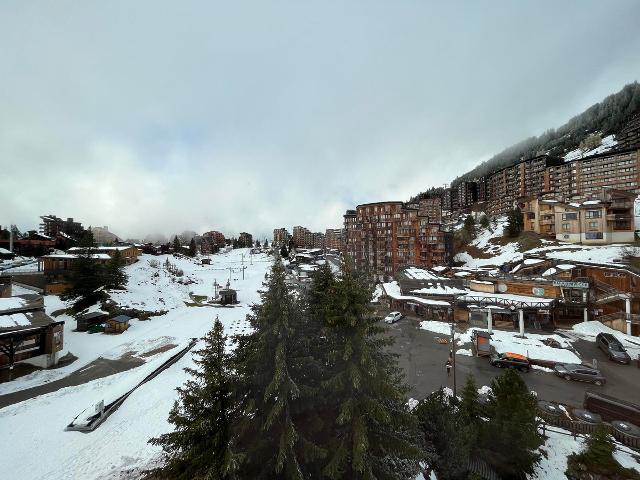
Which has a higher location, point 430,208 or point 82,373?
point 430,208

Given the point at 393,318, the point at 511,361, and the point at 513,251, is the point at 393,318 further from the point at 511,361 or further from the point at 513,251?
the point at 513,251

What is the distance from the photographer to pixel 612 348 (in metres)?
25.0

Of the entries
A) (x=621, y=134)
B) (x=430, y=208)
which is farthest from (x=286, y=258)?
(x=621, y=134)

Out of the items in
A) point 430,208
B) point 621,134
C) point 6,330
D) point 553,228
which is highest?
point 621,134

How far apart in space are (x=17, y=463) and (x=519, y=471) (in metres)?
24.6

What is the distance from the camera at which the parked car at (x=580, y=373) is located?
20673mm

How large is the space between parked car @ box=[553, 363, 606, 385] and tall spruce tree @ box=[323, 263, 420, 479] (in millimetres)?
19979

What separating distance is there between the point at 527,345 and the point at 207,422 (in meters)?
32.1

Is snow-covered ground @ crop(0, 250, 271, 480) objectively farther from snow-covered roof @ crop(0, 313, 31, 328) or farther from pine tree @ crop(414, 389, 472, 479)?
pine tree @ crop(414, 389, 472, 479)

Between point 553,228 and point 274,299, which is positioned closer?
point 274,299

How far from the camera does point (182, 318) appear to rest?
132ft

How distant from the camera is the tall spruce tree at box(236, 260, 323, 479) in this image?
28.7 feet

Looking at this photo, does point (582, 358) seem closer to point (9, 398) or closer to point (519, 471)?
point (519, 471)

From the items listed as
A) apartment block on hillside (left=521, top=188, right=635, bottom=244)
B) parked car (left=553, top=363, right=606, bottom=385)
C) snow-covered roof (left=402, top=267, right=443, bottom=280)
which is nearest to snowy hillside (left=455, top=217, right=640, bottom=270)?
apartment block on hillside (left=521, top=188, right=635, bottom=244)
